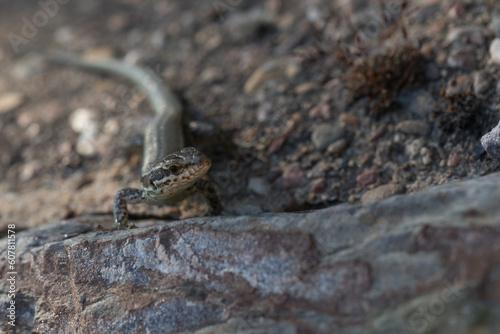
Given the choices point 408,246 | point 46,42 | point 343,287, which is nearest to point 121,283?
point 343,287

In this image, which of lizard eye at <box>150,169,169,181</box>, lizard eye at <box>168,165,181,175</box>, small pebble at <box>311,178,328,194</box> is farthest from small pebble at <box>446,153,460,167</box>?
lizard eye at <box>150,169,169,181</box>

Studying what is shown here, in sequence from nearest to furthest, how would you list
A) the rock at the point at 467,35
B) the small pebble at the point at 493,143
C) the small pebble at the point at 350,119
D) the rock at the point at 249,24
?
the small pebble at the point at 493,143, the rock at the point at 467,35, the small pebble at the point at 350,119, the rock at the point at 249,24

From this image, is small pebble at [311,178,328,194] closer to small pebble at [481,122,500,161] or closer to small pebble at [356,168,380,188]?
small pebble at [356,168,380,188]

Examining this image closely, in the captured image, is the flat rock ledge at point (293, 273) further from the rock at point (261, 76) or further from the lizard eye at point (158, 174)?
the rock at point (261, 76)

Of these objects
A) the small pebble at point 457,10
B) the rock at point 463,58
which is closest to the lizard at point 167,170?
the rock at point 463,58

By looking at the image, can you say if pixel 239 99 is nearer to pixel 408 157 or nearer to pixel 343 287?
pixel 408 157
